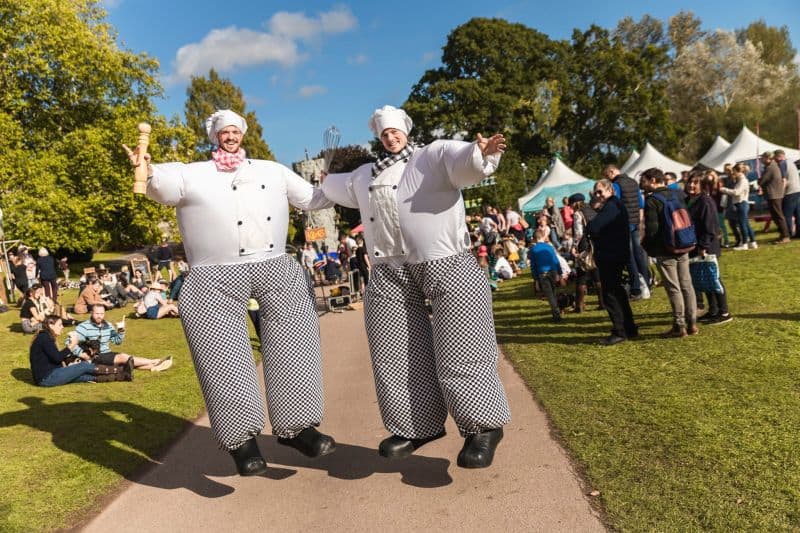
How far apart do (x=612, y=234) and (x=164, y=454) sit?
491cm

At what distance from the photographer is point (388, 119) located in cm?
409

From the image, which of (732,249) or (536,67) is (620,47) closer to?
(536,67)

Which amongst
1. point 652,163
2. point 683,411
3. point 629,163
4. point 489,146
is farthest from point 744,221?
point 629,163

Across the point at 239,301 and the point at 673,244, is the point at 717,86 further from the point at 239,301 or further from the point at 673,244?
the point at 239,301

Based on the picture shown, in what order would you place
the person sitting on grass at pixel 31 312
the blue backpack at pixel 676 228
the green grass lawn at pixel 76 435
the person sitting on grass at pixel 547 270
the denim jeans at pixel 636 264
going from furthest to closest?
the person sitting on grass at pixel 31 312 → the denim jeans at pixel 636 264 → the person sitting on grass at pixel 547 270 → the blue backpack at pixel 676 228 → the green grass lawn at pixel 76 435

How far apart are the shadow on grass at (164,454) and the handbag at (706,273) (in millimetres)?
4443

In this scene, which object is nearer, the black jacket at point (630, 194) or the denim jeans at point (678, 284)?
the denim jeans at point (678, 284)


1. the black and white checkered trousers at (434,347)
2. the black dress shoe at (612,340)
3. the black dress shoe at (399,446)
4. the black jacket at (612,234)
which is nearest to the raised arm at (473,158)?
the black and white checkered trousers at (434,347)

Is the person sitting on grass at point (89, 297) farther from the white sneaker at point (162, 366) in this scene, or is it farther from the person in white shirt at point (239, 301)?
the person in white shirt at point (239, 301)

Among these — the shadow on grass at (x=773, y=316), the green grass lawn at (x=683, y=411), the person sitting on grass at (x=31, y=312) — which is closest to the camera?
the green grass lawn at (x=683, y=411)

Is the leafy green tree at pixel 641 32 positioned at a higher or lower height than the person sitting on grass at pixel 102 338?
higher

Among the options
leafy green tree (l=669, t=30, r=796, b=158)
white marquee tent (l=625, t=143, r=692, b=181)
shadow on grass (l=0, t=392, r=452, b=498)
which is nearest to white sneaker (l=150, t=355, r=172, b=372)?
shadow on grass (l=0, t=392, r=452, b=498)

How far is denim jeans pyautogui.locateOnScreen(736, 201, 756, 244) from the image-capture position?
42.5 feet

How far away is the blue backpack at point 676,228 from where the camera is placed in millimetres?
6762
